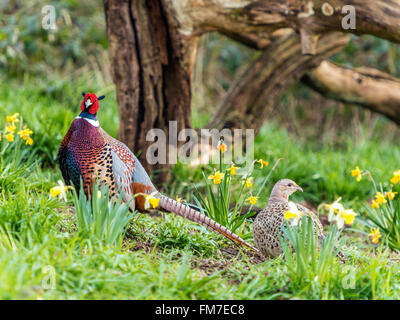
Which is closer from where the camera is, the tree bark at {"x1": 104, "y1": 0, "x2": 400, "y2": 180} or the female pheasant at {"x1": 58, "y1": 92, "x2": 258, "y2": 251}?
the female pheasant at {"x1": 58, "y1": 92, "x2": 258, "y2": 251}

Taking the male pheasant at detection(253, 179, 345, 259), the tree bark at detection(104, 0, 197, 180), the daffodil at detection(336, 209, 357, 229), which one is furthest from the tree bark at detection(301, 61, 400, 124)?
the daffodil at detection(336, 209, 357, 229)

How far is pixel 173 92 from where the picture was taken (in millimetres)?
4637

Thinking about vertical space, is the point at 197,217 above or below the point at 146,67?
below

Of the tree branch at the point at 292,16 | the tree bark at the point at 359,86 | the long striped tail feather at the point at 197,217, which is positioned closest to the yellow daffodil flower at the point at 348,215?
the long striped tail feather at the point at 197,217

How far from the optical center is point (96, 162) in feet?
10.3

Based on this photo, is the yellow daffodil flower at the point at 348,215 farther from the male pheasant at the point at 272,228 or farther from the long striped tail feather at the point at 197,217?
the long striped tail feather at the point at 197,217

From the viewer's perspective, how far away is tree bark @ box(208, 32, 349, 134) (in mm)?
5277

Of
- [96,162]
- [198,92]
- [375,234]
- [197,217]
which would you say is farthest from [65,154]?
[198,92]

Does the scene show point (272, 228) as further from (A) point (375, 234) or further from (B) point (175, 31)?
(B) point (175, 31)

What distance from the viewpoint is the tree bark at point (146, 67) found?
4375 millimetres

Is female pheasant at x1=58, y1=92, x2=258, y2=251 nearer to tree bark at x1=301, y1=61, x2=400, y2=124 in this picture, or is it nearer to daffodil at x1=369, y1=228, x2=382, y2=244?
daffodil at x1=369, y1=228, x2=382, y2=244

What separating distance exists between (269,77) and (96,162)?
2.72m

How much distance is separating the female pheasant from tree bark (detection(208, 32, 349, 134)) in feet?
Answer: 7.39
